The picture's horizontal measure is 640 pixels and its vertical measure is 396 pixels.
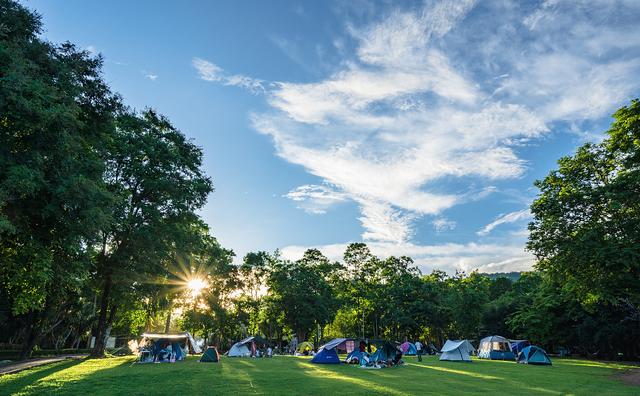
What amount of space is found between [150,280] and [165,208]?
5.46 m

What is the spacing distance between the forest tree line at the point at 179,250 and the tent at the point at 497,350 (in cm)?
680

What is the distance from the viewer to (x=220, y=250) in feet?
160

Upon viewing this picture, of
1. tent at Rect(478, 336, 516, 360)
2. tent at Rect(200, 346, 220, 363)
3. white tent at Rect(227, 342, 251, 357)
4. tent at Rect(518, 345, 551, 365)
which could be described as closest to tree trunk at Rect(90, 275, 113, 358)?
tent at Rect(200, 346, 220, 363)

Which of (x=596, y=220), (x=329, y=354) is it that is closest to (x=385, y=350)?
(x=329, y=354)

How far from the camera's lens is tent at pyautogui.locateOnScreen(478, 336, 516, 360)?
38.1 metres

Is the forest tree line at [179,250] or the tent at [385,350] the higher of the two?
the forest tree line at [179,250]

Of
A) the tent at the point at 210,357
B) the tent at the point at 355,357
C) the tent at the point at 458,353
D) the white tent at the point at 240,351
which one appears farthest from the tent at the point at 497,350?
the tent at the point at 210,357

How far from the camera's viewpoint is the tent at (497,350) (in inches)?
1500

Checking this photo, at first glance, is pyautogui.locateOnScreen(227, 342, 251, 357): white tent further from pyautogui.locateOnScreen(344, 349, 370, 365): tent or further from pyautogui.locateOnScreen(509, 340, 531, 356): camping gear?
pyautogui.locateOnScreen(509, 340, 531, 356): camping gear

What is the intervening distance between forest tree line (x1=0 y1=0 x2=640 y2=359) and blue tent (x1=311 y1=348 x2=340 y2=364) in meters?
12.3

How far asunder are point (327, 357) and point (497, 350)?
20835 mm

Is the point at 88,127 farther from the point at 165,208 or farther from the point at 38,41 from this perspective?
the point at 165,208

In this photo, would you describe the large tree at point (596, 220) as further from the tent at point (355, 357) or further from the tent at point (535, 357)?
the tent at point (355, 357)

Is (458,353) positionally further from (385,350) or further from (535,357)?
(385,350)
